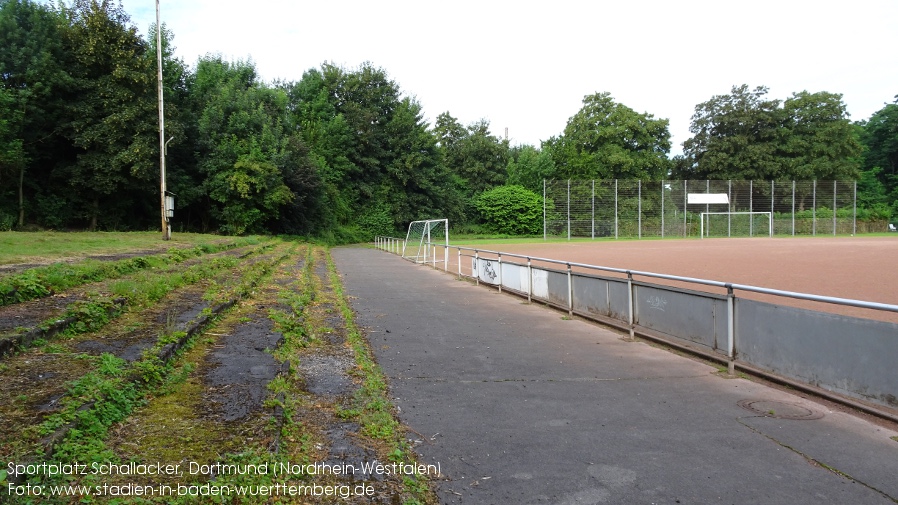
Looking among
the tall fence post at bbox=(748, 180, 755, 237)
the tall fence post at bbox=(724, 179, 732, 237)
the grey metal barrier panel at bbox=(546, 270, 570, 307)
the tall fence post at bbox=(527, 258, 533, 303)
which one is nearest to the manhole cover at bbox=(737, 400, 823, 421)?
Result: the grey metal barrier panel at bbox=(546, 270, 570, 307)

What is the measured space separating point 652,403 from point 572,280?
5.31 metres

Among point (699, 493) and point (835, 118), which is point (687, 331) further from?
point (835, 118)

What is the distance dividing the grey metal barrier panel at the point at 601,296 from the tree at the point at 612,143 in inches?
2260

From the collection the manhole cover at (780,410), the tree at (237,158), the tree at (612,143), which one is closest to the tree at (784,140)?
the tree at (612,143)

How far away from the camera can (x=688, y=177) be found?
7319 cm

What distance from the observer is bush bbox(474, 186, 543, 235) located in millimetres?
63375

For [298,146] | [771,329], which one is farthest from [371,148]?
[771,329]

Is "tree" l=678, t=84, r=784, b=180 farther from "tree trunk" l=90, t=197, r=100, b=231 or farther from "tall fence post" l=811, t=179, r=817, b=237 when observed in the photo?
"tree trunk" l=90, t=197, r=100, b=231

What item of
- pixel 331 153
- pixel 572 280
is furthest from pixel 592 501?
pixel 331 153

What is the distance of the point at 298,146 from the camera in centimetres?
4412

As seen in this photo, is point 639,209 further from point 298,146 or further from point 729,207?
point 298,146

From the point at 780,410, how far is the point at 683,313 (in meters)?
2.42

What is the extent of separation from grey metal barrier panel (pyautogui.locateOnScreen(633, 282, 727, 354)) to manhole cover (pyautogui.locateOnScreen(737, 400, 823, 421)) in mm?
1374

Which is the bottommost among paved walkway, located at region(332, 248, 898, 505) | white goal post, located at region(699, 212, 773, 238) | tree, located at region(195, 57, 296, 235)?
paved walkway, located at region(332, 248, 898, 505)
